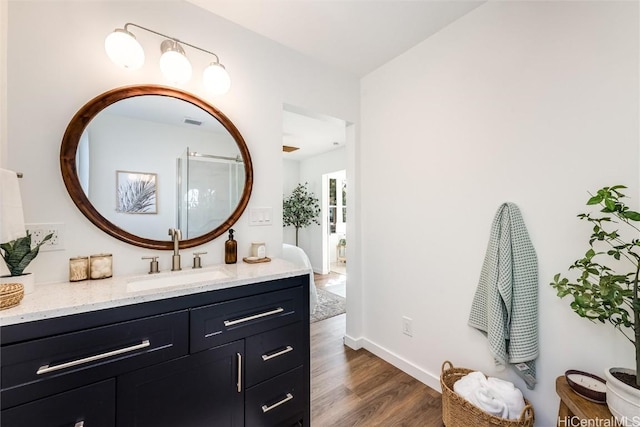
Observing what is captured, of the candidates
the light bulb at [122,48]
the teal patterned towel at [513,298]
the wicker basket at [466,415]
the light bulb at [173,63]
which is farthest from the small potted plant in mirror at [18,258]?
the teal patterned towel at [513,298]

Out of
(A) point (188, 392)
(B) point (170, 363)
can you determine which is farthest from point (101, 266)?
(A) point (188, 392)

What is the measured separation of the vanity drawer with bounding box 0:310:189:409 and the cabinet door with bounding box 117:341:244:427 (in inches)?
2.4

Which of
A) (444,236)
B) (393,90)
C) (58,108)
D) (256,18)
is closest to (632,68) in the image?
(444,236)

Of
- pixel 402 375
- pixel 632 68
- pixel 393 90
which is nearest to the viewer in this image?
pixel 632 68

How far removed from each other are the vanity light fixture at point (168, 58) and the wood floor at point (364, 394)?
6.88 ft

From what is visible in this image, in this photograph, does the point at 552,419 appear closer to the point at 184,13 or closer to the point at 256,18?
the point at 256,18

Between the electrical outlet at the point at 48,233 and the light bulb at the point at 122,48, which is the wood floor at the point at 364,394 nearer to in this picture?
the electrical outlet at the point at 48,233

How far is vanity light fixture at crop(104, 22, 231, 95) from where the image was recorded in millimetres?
1221

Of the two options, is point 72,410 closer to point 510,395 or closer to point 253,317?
point 253,317

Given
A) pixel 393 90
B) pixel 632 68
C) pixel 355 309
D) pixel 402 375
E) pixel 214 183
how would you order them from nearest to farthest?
pixel 632 68
pixel 214 183
pixel 402 375
pixel 393 90
pixel 355 309

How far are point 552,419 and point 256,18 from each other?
2879 millimetres

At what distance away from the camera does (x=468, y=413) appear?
4.24ft

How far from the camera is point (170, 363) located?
40.1 inches

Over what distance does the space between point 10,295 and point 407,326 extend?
2.16 meters
